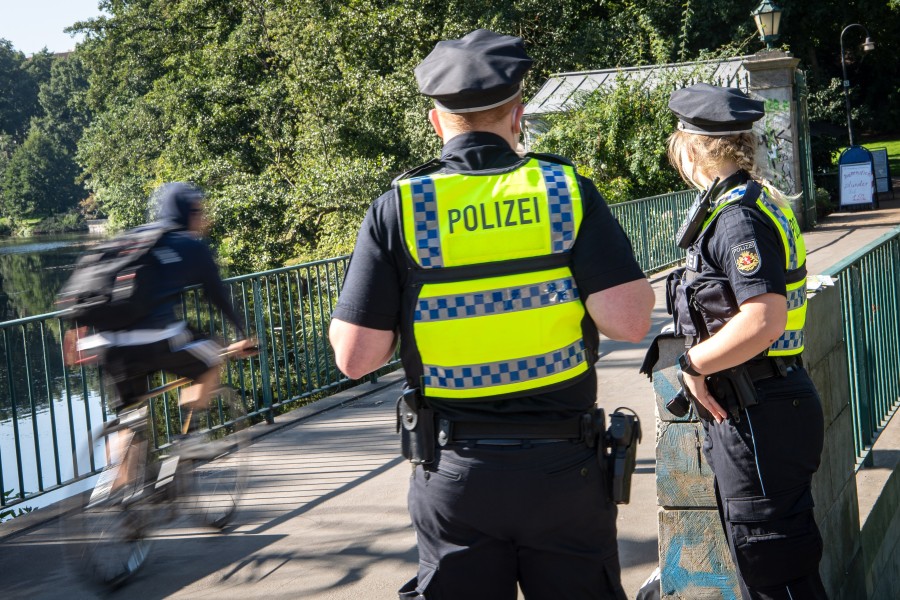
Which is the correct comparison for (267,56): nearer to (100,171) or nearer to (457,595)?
(100,171)

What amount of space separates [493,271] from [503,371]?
0.78 ft

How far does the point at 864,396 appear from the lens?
4984 millimetres

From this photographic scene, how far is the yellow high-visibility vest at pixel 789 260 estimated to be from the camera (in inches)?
111

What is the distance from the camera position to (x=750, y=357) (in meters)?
2.76

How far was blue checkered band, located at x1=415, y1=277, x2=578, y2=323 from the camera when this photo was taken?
2285 mm

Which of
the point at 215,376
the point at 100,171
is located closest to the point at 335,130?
the point at 100,171

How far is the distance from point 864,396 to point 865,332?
33cm

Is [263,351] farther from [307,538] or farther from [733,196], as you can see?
[733,196]

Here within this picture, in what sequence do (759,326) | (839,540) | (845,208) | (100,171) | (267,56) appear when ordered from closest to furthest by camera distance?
(759,326)
(839,540)
(845,208)
(267,56)
(100,171)

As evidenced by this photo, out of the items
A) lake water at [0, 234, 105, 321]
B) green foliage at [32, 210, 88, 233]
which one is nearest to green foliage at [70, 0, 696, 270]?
lake water at [0, 234, 105, 321]

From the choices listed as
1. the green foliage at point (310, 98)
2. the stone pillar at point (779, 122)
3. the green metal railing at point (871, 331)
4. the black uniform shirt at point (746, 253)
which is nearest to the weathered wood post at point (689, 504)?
the black uniform shirt at point (746, 253)

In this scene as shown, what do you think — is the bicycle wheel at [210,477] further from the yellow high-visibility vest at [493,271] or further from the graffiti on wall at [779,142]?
the graffiti on wall at [779,142]

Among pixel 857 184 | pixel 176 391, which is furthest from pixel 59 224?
pixel 176 391

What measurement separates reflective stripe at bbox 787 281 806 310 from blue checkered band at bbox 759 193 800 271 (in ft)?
0.28
